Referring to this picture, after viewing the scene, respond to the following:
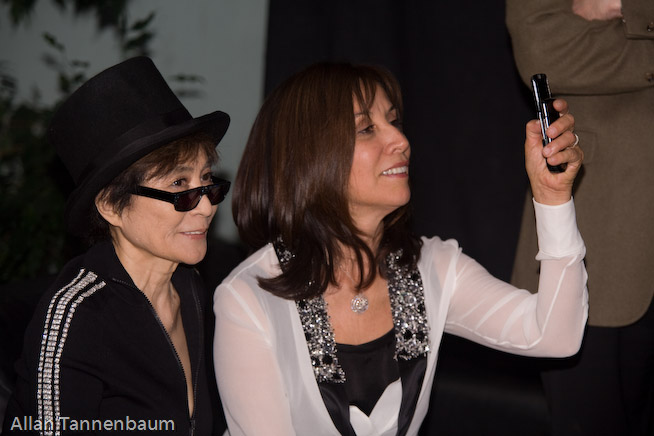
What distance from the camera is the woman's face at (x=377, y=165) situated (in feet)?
6.05

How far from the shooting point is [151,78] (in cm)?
181

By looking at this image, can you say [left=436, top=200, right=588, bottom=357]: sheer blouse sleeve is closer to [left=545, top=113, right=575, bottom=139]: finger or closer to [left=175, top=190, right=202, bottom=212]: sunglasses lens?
[left=545, top=113, right=575, bottom=139]: finger

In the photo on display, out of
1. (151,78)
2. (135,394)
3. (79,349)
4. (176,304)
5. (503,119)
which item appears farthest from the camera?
(503,119)

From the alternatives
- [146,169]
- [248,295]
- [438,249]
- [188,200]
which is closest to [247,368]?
[248,295]

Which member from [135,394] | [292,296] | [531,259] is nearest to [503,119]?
[531,259]

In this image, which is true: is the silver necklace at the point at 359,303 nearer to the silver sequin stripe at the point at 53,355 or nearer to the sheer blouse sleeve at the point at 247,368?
the sheer blouse sleeve at the point at 247,368

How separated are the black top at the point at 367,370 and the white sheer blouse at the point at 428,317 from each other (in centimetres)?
2

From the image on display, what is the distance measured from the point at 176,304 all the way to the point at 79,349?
0.40 m

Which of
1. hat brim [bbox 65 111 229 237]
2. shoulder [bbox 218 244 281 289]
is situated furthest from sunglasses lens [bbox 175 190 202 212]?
shoulder [bbox 218 244 281 289]

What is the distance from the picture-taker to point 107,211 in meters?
1.75

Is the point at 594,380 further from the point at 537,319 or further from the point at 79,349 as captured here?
the point at 79,349

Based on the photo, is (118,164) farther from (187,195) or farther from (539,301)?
(539,301)

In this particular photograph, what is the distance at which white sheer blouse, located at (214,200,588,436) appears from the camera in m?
1.67

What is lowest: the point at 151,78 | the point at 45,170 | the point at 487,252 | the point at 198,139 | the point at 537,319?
the point at 487,252
